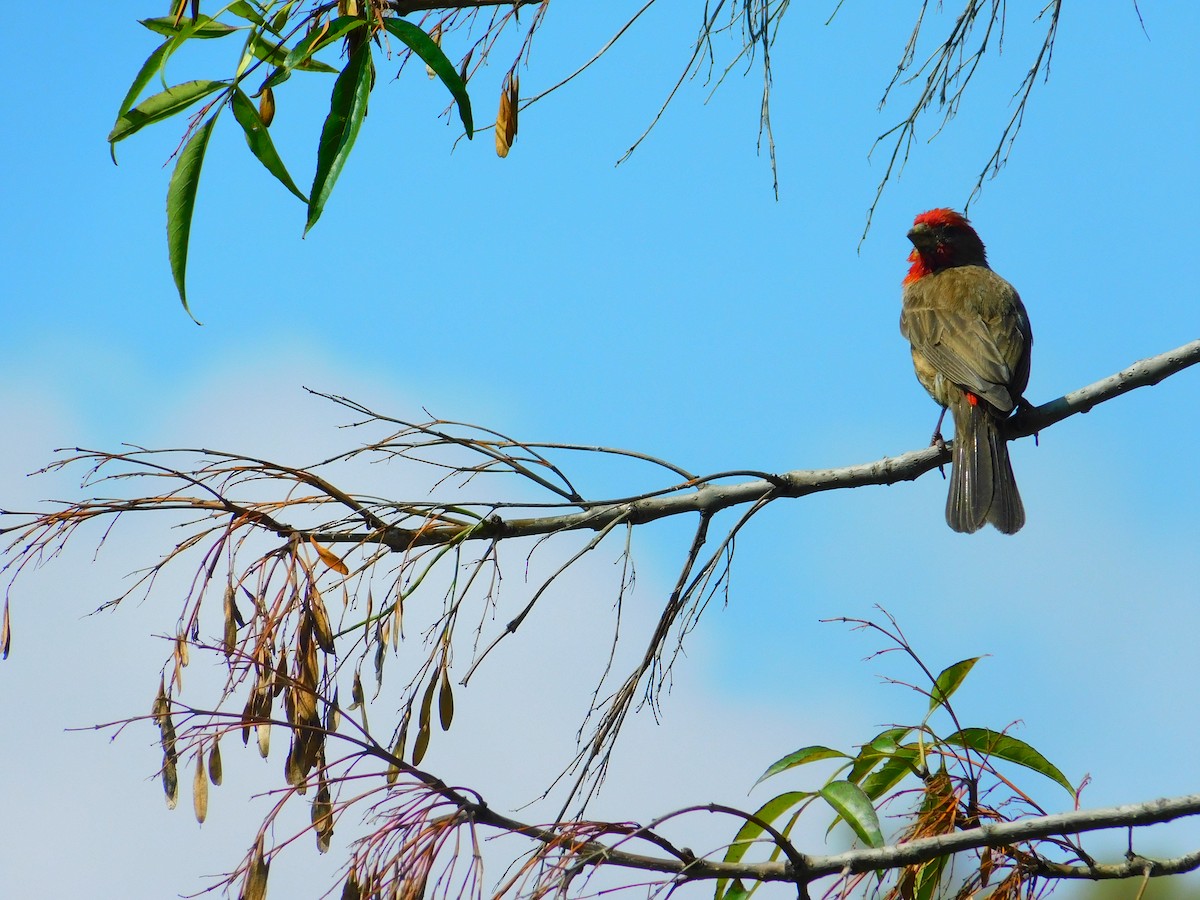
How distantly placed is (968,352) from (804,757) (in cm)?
368

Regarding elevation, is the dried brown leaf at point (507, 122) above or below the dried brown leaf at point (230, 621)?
above

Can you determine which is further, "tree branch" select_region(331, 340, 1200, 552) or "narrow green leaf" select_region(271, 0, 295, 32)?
"tree branch" select_region(331, 340, 1200, 552)

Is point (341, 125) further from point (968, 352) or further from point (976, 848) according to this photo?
point (968, 352)

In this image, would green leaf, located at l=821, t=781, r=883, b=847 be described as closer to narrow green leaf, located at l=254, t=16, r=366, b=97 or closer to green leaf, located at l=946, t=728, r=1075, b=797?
green leaf, located at l=946, t=728, r=1075, b=797

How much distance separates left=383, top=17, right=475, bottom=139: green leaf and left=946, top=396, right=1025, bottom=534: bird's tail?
3.48 m

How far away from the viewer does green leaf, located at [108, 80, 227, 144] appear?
89.4 inches

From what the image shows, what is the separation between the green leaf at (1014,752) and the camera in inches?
111

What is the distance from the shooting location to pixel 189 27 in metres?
2.23

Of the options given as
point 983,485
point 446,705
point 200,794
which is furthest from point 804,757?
point 983,485

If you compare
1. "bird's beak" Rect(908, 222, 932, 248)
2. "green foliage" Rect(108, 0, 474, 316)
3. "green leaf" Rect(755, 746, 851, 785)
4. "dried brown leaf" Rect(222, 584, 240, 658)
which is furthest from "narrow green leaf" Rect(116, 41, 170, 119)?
"bird's beak" Rect(908, 222, 932, 248)

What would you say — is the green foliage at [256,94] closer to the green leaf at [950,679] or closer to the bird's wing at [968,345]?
the green leaf at [950,679]

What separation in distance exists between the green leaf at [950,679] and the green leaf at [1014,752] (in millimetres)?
94

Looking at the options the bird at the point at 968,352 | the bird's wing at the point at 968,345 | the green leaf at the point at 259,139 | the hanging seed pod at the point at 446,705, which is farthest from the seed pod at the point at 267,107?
the bird's wing at the point at 968,345

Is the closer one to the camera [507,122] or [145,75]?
[145,75]
